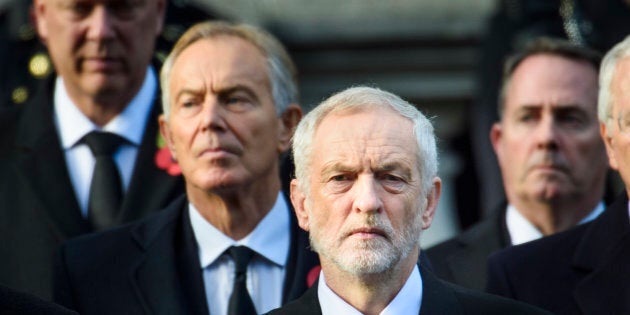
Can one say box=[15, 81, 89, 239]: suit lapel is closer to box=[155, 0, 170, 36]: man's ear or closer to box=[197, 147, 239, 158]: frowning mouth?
box=[155, 0, 170, 36]: man's ear

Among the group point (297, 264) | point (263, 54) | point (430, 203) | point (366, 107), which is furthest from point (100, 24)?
point (430, 203)

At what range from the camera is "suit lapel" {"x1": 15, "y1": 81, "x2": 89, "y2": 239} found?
7418 mm

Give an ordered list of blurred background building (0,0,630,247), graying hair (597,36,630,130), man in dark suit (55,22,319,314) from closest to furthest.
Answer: graying hair (597,36,630,130) < man in dark suit (55,22,319,314) < blurred background building (0,0,630,247)

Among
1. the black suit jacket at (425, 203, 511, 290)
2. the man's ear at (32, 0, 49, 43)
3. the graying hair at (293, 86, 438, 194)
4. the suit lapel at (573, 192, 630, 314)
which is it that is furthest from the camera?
the man's ear at (32, 0, 49, 43)

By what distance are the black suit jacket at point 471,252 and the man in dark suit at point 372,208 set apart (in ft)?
3.77

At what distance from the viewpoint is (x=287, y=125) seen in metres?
7.25

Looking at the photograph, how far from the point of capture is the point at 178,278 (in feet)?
22.3

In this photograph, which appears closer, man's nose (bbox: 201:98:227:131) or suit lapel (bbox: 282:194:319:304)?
suit lapel (bbox: 282:194:319:304)

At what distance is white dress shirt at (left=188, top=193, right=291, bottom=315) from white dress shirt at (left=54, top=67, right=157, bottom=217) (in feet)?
2.23

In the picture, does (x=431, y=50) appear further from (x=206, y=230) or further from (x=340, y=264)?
(x=340, y=264)

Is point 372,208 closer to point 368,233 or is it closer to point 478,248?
point 368,233

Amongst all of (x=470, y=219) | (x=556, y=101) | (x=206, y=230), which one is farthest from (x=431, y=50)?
(x=206, y=230)

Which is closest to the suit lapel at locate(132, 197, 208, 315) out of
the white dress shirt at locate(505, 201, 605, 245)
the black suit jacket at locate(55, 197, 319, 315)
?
the black suit jacket at locate(55, 197, 319, 315)

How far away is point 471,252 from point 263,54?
3.47 ft
